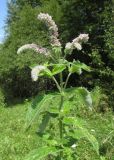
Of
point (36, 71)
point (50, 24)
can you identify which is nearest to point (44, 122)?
point (36, 71)

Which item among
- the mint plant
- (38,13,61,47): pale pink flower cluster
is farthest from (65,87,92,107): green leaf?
(38,13,61,47): pale pink flower cluster

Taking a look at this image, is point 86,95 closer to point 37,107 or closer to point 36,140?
point 37,107

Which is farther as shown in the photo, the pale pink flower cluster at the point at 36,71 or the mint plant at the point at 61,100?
the mint plant at the point at 61,100

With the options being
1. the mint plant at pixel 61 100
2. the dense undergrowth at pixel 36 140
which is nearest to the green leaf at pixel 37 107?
the mint plant at pixel 61 100

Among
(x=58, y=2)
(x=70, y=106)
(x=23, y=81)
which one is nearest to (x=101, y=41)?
(x=23, y=81)

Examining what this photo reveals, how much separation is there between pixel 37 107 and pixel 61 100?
0.99 ft

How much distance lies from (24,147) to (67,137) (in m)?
6.32

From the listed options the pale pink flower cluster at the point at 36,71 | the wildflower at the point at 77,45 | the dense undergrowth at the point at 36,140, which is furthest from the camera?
the dense undergrowth at the point at 36,140

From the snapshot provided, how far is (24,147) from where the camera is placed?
9.84 meters

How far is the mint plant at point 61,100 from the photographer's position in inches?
129

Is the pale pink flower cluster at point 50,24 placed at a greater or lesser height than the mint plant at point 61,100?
greater

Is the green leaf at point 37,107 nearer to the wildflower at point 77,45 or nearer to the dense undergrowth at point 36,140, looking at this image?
the wildflower at point 77,45

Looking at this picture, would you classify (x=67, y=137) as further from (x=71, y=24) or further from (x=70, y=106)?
(x=71, y=24)

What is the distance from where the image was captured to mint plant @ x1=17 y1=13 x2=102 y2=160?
3.29m
